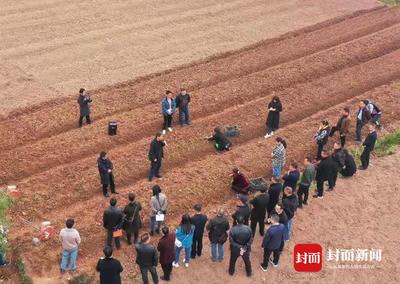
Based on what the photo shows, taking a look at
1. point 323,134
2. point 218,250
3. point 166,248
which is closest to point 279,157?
point 323,134

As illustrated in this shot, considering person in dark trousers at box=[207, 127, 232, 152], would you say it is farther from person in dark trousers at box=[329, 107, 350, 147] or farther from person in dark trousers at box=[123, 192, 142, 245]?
person in dark trousers at box=[123, 192, 142, 245]

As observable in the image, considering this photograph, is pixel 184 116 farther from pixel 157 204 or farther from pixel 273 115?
pixel 157 204

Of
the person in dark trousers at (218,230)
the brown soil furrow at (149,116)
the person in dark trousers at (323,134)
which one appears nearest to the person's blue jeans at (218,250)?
the person in dark trousers at (218,230)

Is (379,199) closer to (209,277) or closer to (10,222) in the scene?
(209,277)

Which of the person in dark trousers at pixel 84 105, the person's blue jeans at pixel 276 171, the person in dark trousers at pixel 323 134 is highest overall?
the person in dark trousers at pixel 84 105

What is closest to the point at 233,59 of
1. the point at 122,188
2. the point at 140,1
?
the point at 140,1

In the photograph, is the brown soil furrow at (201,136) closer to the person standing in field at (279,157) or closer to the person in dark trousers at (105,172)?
the person in dark trousers at (105,172)

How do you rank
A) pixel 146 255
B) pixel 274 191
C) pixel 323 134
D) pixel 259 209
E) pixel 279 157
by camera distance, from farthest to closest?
pixel 323 134, pixel 279 157, pixel 274 191, pixel 259 209, pixel 146 255
